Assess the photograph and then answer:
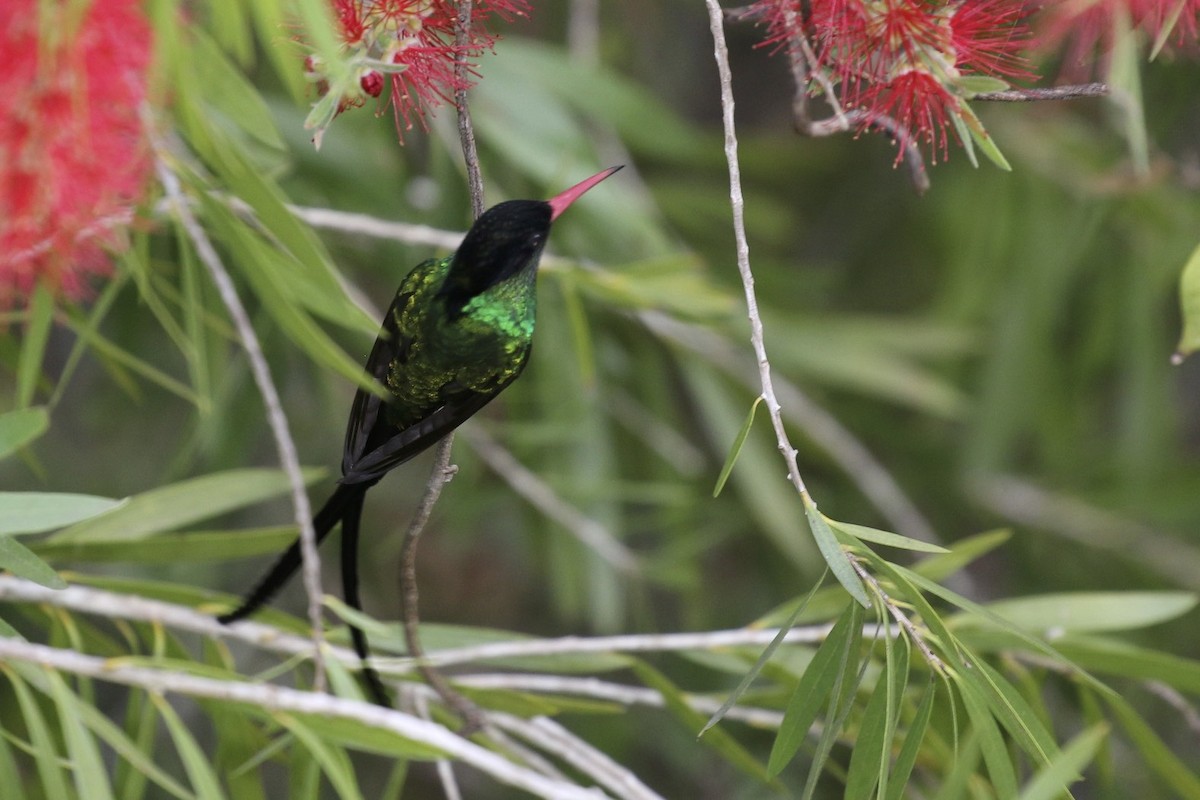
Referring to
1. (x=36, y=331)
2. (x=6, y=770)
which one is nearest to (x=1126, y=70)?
(x=36, y=331)

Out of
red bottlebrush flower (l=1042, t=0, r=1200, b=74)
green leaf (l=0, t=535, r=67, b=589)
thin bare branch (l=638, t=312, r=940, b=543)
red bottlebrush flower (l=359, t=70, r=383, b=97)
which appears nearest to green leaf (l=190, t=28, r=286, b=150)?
red bottlebrush flower (l=359, t=70, r=383, b=97)

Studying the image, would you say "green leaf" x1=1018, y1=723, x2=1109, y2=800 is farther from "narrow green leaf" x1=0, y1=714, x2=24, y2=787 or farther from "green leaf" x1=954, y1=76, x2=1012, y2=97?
"narrow green leaf" x1=0, y1=714, x2=24, y2=787

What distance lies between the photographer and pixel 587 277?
3.06 feet

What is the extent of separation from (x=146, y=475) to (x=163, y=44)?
1.41 meters

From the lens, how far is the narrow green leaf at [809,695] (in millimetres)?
550

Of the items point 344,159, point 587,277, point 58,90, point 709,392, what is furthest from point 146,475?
point 58,90

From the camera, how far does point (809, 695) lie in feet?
1.85

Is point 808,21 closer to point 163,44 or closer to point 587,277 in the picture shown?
point 163,44

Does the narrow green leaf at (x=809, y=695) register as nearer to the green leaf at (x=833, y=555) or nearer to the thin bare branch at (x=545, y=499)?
the green leaf at (x=833, y=555)

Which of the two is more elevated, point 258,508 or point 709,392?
point 709,392

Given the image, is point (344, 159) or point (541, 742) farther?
point (344, 159)

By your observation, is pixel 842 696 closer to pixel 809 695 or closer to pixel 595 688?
pixel 809 695

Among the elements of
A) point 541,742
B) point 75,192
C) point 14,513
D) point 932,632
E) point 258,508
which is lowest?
point 258,508

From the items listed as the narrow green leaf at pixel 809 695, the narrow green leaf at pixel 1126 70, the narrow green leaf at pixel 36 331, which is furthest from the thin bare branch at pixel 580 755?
the narrow green leaf at pixel 1126 70
